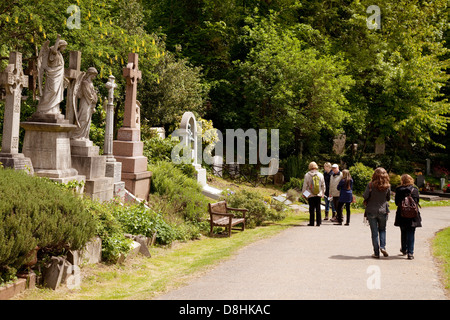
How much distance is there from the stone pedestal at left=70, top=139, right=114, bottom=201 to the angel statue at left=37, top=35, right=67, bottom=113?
141 cm

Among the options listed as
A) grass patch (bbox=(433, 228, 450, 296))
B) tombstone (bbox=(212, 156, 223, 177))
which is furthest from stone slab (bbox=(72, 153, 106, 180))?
tombstone (bbox=(212, 156, 223, 177))

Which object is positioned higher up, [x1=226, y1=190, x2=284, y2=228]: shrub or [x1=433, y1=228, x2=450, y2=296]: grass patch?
[x1=226, y1=190, x2=284, y2=228]: shrub

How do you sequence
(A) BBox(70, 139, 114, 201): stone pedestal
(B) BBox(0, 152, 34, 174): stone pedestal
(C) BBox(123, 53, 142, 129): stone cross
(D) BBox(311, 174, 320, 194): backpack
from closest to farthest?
(B) BBox(0, 152, 34, 174): stone pedestal, (A) BBox(70, 139, 114, 201): stone pedestal, (D) BBox(311, 174, 320, 194): backpack, (C) BBox(123, 53, 142, 129): stone cross

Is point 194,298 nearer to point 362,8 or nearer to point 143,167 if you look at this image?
point 143,167

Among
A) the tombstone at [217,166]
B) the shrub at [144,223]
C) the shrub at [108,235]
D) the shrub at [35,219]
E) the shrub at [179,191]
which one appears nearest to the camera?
the shrub at [35,219]

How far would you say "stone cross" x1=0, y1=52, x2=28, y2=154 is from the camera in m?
9.85

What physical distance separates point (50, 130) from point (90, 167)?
5.17 ft

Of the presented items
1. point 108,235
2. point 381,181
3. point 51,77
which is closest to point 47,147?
point 51,77

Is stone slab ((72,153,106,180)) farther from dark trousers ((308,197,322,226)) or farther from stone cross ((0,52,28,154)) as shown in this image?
dark trousers ((308,197,322,226))

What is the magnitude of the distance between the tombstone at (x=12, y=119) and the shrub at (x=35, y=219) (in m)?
1.62

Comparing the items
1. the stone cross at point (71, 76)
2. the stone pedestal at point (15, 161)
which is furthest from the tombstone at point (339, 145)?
the stone pedestal at point (15, 161)

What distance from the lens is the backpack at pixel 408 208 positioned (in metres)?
9.59

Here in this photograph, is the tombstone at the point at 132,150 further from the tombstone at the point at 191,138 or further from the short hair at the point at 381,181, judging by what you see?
the short hair at the point at 381,181

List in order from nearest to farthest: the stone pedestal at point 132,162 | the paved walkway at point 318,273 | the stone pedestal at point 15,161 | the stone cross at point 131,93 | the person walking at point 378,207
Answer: the paved walkway at point 318,273
the stone pedestal at point 15,161
the person walking at point 378,207
the stone pedestal at point 132,162
the stone cross at point 131,93
